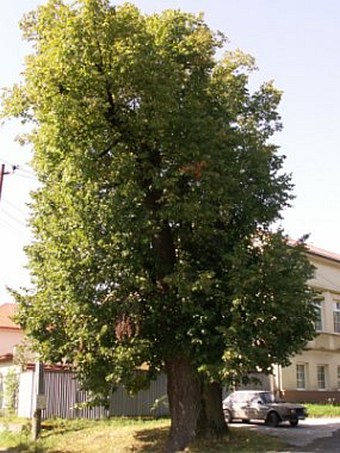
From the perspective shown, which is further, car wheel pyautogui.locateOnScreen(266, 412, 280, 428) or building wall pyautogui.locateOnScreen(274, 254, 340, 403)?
building wall pyautogui.locateOnScreen(274, 254, 340, 403)

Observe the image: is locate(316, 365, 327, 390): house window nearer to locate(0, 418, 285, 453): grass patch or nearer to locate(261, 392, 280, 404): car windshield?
locate(261, 392, 280, 404): car windshield

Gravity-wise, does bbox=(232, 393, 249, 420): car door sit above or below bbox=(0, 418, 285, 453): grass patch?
above

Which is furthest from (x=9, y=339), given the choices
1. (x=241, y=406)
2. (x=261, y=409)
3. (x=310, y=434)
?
(x=310, y=434)

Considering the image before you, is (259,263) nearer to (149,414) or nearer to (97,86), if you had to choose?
(97,86)

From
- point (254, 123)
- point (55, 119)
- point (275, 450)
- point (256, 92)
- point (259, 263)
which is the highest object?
point (256, 92)

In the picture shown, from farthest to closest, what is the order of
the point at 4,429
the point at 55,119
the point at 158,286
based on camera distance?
the point at 4,429, the point at 158,286, the point at 55,119

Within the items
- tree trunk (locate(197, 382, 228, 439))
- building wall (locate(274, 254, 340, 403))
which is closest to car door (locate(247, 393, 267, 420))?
tree trunk (locate(197, 382, 228, 439))

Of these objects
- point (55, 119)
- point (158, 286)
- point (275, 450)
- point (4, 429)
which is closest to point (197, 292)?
point (158, 286)

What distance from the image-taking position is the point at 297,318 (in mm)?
16406

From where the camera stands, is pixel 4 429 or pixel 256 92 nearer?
pixel 256 92

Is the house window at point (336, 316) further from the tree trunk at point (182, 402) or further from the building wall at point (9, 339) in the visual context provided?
the building wall at point (9, 339)

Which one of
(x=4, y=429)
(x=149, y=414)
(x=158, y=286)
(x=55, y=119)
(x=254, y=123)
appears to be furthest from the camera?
(x=149, y=414)

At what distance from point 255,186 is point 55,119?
230 inches

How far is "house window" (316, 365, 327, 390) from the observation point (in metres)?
35.5
